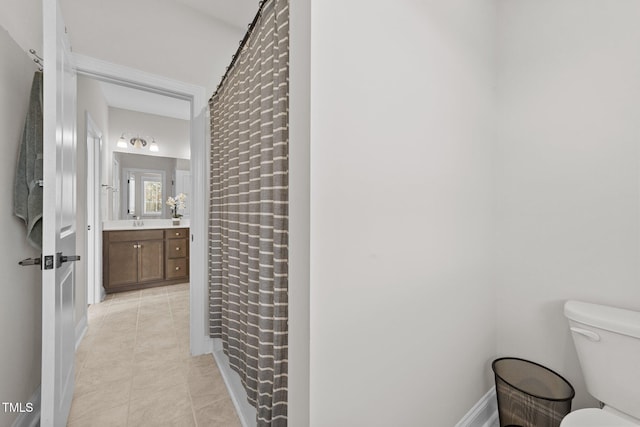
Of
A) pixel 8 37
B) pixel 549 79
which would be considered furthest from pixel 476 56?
pixel 8 37

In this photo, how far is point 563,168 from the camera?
1.39 m

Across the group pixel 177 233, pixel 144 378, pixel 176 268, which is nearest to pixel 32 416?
pixel 144 378

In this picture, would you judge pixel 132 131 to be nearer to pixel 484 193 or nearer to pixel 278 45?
pixel 278 45

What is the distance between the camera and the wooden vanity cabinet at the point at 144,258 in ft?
11.8

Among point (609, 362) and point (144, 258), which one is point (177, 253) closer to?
point (144, 258)

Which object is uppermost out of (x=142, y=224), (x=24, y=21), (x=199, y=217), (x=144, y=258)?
(x=24, y=21)

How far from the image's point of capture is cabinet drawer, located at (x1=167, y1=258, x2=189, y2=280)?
4039 mm

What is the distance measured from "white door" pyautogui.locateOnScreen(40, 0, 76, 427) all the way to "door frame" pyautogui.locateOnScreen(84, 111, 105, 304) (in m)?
2.10

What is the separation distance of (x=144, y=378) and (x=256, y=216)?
5.19ft

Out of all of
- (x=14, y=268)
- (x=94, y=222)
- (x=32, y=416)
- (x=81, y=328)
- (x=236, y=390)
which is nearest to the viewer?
(x=14, y=268)

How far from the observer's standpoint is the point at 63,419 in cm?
141

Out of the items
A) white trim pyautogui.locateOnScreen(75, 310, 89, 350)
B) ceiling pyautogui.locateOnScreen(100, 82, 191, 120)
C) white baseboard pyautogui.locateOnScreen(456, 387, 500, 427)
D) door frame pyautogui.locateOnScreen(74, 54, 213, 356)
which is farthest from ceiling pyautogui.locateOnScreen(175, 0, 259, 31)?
white baseboard pyautogui.locateOnScreen(456, 387, 500, 427)

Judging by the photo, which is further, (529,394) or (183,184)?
(183,184)

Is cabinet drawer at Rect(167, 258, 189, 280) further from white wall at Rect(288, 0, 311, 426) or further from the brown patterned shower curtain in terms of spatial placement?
white wall at Rect(288, 0, 311, 426)
